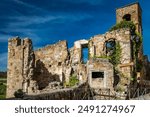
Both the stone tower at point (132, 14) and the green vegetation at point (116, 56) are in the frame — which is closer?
the green vegetation at point (116, 56)

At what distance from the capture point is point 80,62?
27.2 meters

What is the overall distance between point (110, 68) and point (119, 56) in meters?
2.86

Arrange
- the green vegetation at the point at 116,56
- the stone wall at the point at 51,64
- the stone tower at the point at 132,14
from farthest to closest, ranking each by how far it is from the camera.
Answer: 1. the stone tower at the point at 132,14
2. the stone wall at the point at 51,64
3. the green vegetation at the point at 116,56

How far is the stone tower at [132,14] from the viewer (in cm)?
3203

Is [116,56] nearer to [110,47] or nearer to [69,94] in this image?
[110,47]

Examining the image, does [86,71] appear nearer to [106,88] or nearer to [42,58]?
[106,88]

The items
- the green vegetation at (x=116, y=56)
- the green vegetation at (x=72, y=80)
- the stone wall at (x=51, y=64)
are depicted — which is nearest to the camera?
the green vegetation at (x=116, y=56)

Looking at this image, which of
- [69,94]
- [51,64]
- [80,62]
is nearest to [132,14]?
[80,62]

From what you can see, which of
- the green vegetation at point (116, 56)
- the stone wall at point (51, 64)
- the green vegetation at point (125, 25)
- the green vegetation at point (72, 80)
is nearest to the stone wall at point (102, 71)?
the green vegetation at point (116, 56)

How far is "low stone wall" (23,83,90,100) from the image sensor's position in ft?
43.1

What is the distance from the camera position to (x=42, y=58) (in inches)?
1226

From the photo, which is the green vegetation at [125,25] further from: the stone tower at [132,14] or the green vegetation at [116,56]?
the stone tower at [132,14]

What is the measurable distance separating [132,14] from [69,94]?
18.1 meters

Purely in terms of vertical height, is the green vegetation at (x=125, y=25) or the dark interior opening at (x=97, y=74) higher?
the green vegetation at (x=125, y=25)
